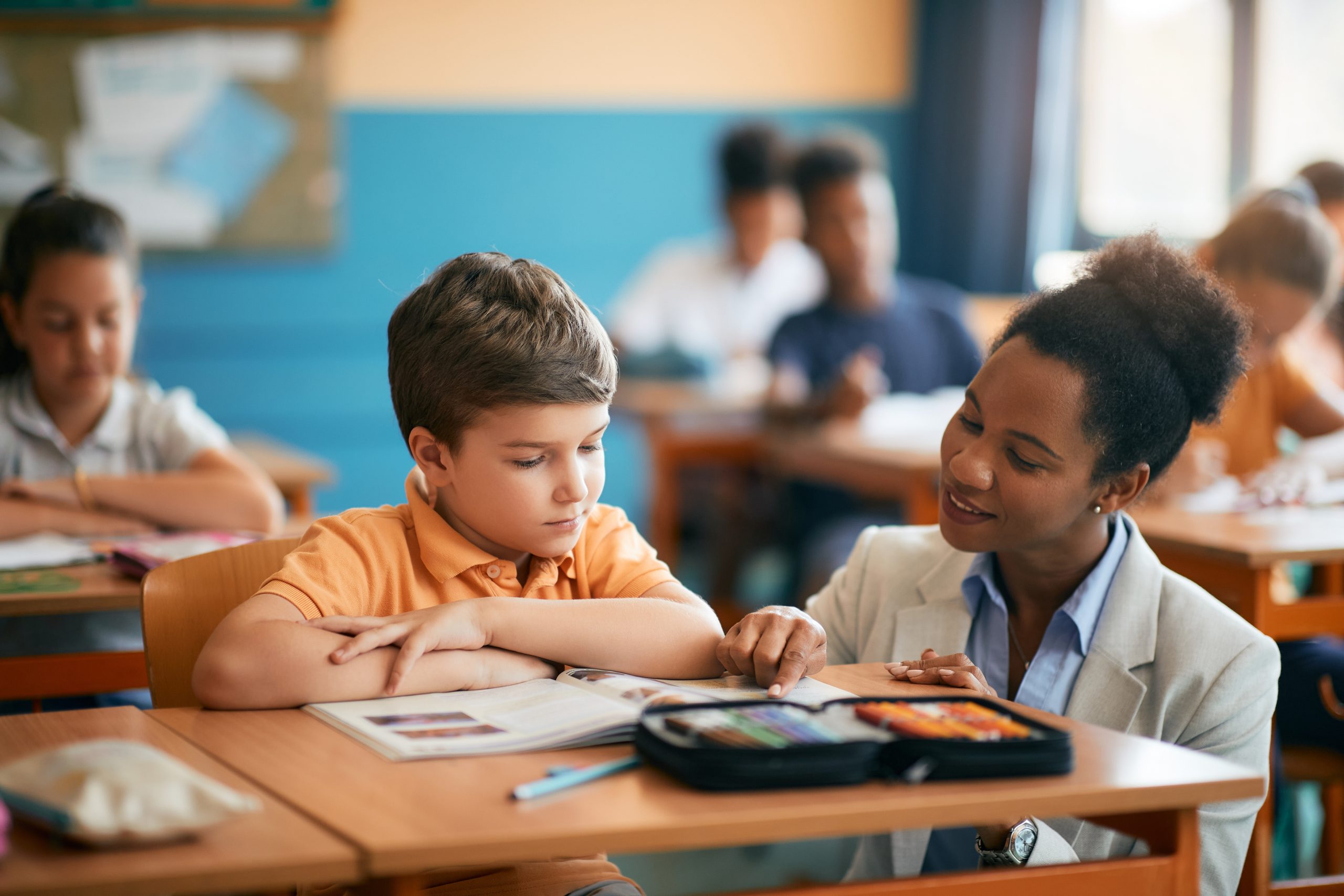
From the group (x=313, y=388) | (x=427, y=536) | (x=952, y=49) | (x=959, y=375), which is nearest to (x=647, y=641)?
(x=427, y=536)

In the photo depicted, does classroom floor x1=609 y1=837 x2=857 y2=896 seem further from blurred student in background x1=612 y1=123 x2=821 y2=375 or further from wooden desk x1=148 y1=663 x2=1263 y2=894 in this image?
blurred student in background x1=612 y1=123 x2=821 y2=375

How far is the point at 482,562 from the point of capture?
1290 mm

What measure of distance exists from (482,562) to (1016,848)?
562mm

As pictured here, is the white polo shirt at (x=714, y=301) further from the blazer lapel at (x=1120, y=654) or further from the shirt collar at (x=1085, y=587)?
the blazer lapel at (x=1120, y=654)

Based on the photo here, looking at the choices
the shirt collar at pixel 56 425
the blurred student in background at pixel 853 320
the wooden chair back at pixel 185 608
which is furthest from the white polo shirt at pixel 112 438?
the blurred student in background at pixel 853 320

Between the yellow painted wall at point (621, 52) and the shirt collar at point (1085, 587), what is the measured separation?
Result: 448 centimetres

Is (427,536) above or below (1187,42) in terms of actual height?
below

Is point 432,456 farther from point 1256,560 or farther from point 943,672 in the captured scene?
point 1256,560

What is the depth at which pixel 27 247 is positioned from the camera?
7.18 feet

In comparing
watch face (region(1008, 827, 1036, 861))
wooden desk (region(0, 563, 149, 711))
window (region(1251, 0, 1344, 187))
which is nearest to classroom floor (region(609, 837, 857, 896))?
wooden desk (region(0, 563, 149, 711))

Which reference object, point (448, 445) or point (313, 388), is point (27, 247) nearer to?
point (448, 445)

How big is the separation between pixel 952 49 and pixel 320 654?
5425 mm

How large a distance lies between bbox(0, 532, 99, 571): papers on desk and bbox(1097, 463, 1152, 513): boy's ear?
1375mm

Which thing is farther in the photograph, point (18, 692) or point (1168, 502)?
point (1168, 502)
